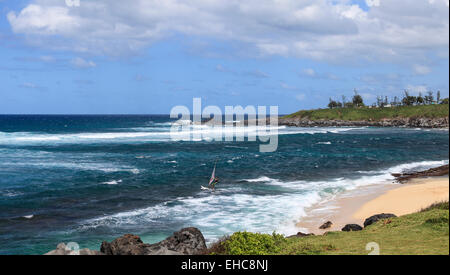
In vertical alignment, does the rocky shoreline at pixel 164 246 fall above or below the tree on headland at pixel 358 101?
below

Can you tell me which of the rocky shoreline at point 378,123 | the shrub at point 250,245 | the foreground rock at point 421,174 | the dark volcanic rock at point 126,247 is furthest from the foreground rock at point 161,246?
the rocky shoreline at point 378,123

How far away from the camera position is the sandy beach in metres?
23.0

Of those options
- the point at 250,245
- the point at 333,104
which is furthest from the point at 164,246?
the point at 333,104

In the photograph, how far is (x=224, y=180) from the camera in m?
36.9

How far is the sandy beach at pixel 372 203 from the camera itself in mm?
22969

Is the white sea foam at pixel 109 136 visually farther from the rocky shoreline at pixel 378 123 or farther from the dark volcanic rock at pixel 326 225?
the dark volcanic rock at pixel 326 225

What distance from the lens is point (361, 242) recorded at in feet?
47.2

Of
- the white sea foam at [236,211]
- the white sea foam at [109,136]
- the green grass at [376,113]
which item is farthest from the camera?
the green grass at [376,113]

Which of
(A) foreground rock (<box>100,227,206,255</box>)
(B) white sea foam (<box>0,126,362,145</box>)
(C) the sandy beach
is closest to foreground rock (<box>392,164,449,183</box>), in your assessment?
(C) the sandy beach

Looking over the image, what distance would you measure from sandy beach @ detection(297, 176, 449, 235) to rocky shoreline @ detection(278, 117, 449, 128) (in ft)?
294

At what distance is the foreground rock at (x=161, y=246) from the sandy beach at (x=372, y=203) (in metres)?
9.09

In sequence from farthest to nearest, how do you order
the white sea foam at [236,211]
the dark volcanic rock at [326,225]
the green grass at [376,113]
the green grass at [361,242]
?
the green grass at [376,113] < the white sea foam at [236,211] < the dark volcanic rock at [326,225] < the green grass at [361,242]
